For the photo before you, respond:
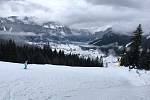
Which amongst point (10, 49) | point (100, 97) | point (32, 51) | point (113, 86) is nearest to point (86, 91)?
point (100, 97)

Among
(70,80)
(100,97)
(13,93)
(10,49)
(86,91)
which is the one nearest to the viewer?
(13,93)

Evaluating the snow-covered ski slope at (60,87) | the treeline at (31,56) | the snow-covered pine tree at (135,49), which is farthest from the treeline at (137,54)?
the treeline at (31,56)

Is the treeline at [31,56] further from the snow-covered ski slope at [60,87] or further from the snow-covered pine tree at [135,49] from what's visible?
the snow-covered ski slope at [60,87]

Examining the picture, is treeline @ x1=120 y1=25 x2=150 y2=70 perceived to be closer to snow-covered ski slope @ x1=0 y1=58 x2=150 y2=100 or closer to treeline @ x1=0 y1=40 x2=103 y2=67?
snow-covered ski slope @ x1=0 y1=58 x2=150 y2=100

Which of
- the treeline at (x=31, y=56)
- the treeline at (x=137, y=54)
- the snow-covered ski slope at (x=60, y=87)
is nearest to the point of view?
the snow-covered ski slope at (x=60, y=87)

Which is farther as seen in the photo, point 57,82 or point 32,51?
point 32,51

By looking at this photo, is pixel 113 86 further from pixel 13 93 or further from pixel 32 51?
pixel 32 51

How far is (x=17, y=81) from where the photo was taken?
2661 cm

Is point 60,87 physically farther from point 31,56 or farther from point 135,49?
point 31,56

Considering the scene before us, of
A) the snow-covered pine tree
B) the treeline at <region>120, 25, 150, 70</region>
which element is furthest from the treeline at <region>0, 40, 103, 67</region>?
the snow-covered pine tree

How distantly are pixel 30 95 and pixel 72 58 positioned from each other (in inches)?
Answer: 3913

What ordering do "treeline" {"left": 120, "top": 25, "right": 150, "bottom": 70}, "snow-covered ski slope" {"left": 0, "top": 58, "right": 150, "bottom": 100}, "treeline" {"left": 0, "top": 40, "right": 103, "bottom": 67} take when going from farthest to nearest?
"treeline" {"left": 0, "top": 40, "right": 103, "bottom": 67}, "treeline" {"left": 120, "top": 25, "right": 150, "bottom": 70}, "snow-covered ski slope" {"left": 0, "top": 58, "right": 150, "bottom": 100}

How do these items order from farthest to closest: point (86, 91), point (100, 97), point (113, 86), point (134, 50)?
point (134, 50), point (113, 86), point (86, 91), point (100, 97)

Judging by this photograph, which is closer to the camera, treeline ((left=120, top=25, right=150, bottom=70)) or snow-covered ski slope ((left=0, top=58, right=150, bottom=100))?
snow-covered ski slope ((left=0, top=58, right=150, bottom=100))
